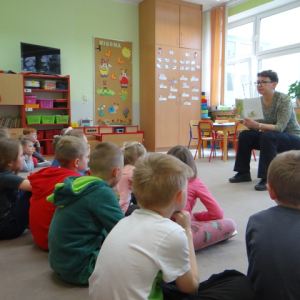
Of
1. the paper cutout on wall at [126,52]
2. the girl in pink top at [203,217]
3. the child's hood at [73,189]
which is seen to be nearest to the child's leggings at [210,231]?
the girl in pink top at [203,217]

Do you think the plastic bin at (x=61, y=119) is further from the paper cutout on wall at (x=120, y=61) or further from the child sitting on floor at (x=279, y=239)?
the child sitting on floor at (x=279, y=239)

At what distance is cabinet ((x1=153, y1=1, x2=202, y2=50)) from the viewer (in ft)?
22.2

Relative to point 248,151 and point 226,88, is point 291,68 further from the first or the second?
point 248,151

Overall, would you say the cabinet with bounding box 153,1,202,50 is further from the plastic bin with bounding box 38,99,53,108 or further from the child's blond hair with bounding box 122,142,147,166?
the child's blond hair with bounding box 122,142,147,166

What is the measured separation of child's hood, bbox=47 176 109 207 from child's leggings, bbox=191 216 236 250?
2.25 ft

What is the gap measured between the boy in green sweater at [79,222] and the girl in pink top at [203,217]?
21.8 inches

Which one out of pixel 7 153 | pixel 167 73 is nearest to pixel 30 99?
pixel 167 73

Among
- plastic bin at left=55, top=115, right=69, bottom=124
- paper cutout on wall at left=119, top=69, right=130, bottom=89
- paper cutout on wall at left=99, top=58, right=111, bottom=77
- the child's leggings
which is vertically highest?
paper cutout on wall at left=99, top=58, right=111, bottom=77

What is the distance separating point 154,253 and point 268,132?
9.31 ft

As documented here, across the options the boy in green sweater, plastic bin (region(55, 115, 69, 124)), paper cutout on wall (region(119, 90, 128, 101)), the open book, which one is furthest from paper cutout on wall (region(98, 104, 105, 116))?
the boy in green sweater

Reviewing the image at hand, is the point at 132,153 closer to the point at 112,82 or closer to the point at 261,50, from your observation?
the point at 112,82

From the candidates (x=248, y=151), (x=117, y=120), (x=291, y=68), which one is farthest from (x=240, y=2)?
(x=248, y=151)

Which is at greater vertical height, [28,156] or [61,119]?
[61,119]

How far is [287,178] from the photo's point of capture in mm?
959
